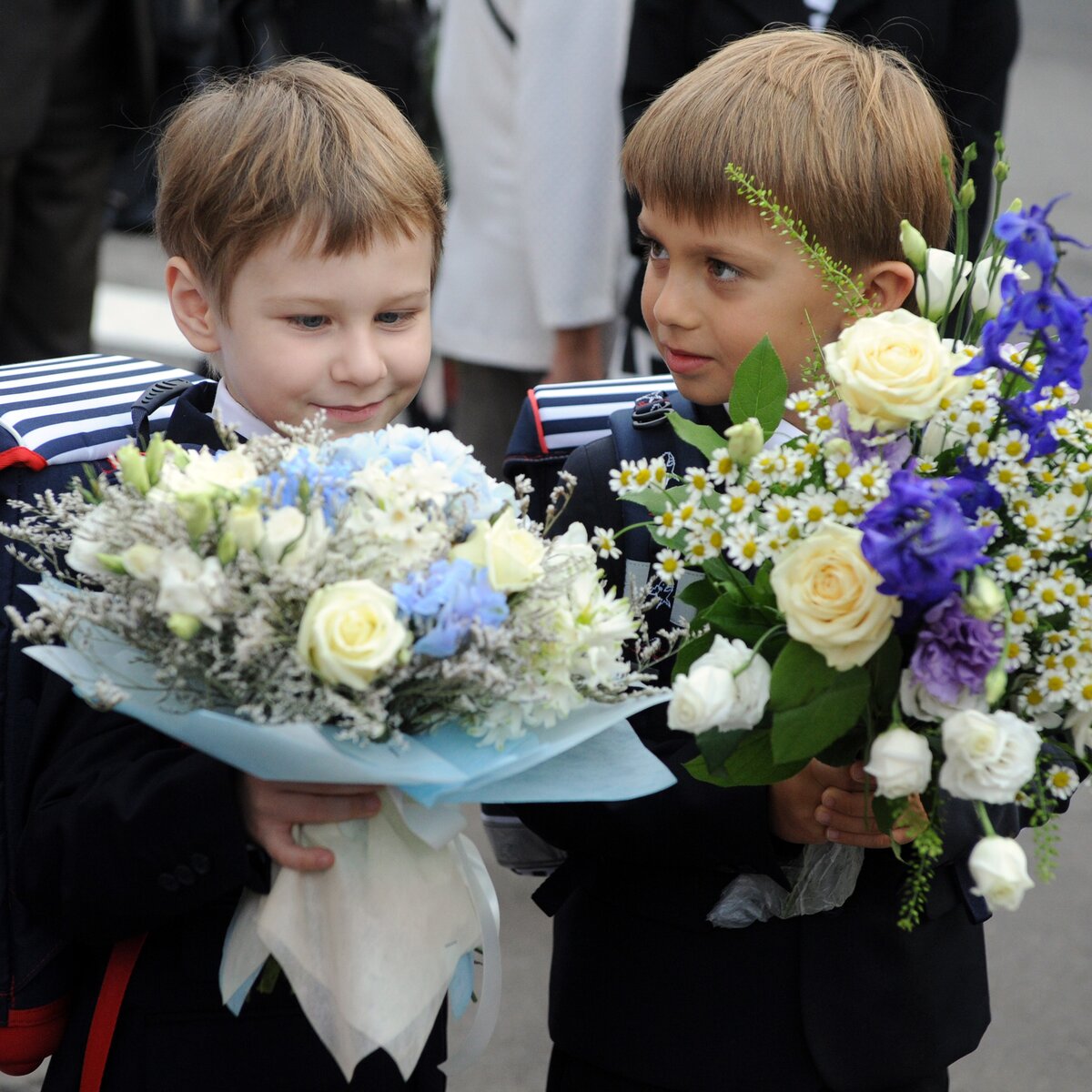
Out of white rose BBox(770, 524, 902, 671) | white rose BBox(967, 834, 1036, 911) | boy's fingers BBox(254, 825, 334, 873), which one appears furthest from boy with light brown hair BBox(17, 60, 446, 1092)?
white rose BBox(967, 834, 1036, 911)

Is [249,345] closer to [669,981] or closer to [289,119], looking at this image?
[289,119]

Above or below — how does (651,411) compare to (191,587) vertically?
below

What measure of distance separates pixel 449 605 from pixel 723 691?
0.26 m

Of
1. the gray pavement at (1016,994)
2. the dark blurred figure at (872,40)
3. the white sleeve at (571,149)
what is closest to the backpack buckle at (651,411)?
the gray pavement at (1016,994)

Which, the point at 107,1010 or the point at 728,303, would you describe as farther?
the point at 728,303

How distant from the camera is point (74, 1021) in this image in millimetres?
1771

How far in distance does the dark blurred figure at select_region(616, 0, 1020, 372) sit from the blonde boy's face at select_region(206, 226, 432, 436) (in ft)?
4.75

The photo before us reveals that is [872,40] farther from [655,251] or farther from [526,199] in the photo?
[655,251]

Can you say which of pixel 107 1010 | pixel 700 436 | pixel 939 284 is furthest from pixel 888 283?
pixel 107 1010

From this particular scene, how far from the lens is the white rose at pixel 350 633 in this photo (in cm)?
135

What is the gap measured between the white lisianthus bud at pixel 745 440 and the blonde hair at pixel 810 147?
54 cm

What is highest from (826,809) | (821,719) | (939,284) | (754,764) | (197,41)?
(939,284)

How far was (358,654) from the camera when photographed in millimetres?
1352

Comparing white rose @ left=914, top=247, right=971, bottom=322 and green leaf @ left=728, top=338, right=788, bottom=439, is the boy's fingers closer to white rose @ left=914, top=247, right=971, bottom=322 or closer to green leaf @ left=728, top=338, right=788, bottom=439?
green leaf @ left=728, top=338, right=788, bottom=439
